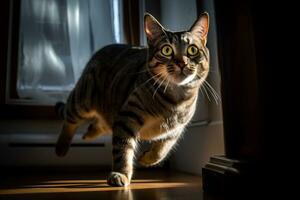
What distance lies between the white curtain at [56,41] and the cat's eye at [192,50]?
3.11ft

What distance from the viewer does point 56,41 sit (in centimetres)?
192

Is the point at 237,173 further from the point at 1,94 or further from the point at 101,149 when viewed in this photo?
the point at 1,94

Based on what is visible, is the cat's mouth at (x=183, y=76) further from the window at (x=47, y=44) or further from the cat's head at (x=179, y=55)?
the window at (x=47, y=44)

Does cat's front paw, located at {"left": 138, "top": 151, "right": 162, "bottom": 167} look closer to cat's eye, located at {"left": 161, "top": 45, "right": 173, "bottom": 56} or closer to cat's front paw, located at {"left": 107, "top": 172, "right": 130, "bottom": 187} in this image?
cat's front paw, located at {"left": 107, "top": 172, "right": 130, "bottom": 187}

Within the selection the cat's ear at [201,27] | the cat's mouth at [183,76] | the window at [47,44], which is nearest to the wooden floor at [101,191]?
the cat's mouth at [183,76]

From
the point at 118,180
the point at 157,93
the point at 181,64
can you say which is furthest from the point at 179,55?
the point at 118,180

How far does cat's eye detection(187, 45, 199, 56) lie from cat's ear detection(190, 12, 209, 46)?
0.07m

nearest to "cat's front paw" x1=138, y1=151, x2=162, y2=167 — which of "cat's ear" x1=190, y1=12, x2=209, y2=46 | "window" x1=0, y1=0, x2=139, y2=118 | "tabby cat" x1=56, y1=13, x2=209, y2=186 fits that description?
"tabby cat" x1=56, y1=13, x2=209, y2=186

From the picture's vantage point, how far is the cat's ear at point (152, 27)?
3.90 ft

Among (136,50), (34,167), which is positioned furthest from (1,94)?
(136,50)

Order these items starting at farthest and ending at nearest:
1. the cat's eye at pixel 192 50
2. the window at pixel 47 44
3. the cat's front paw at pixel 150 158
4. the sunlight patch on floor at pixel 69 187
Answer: the window at pixel 47 44 → the cat's front paw at pixel 150 158 → the cat's eye at pixel 192 50 → the sunlight patch on floor at pixel 69 187

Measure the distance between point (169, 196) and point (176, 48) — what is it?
0.47 meters

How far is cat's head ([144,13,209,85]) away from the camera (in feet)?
3.53

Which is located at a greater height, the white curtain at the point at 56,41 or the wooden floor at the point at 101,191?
the white curtain at the point at 56,41
